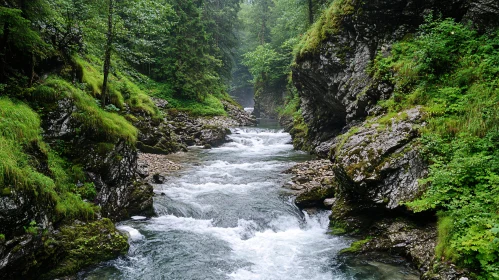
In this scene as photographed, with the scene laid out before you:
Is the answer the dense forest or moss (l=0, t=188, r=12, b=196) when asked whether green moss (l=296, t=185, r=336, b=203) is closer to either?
the dense forest

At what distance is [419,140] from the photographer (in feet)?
27.0

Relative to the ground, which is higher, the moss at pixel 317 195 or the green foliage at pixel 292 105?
the green foliage at pixel 292 105

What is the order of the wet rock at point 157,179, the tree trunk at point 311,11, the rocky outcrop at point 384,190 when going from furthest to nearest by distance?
the tree trunk at point 311,11
the wet rock at point 157,179
the rocky outcrop at point 384,190

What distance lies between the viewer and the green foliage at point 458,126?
561 cm

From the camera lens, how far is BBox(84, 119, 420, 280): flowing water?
24.1 feet

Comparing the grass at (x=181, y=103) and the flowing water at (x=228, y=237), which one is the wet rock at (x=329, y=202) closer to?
the flowing water at (x=228, y=237)

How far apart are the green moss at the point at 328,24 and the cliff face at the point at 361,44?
0.05m

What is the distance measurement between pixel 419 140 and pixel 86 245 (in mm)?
8769

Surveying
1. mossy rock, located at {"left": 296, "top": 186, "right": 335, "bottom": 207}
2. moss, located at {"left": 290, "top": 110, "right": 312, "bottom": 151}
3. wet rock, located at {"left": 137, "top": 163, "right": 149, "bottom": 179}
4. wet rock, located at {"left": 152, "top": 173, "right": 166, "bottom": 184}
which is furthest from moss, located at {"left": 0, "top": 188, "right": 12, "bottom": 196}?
moss, located at {"left": 290, "top": 110, "right": 312, "bottom": 151}

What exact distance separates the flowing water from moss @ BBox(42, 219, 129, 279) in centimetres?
25

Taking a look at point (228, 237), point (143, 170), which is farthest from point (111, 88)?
point (228, 237)

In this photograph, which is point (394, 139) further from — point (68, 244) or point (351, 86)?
point (68, 244)

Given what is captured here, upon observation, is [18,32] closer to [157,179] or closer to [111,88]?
[111,88]

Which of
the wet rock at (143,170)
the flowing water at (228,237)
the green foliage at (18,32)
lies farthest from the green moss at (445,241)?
the wet rock at (143,170)
